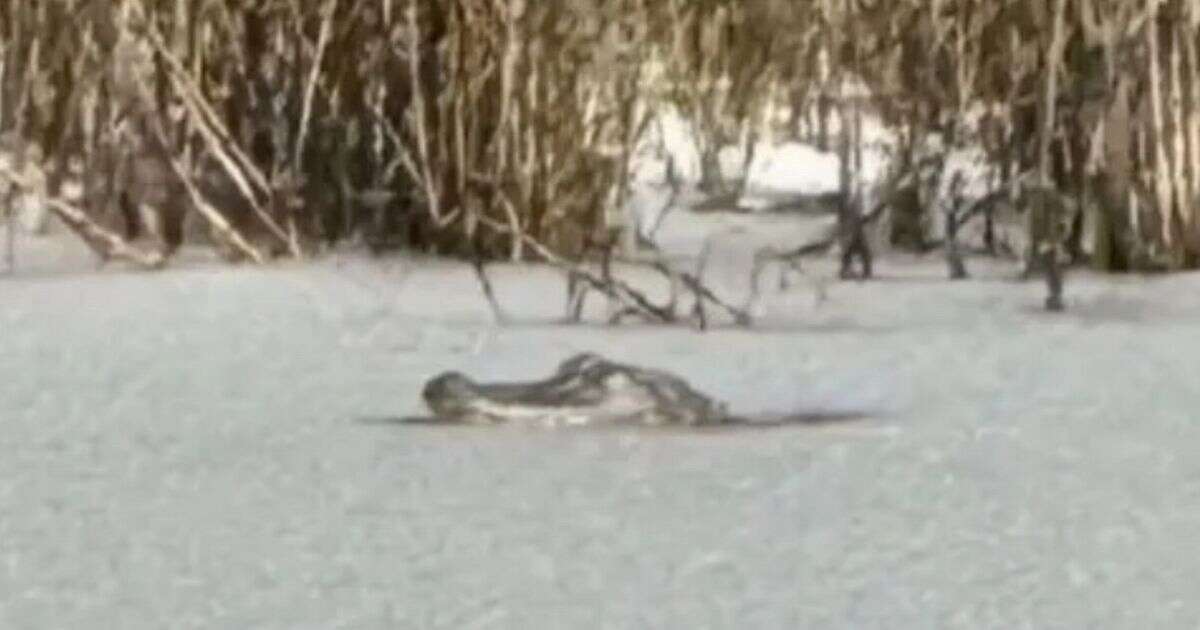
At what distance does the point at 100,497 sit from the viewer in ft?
7.02

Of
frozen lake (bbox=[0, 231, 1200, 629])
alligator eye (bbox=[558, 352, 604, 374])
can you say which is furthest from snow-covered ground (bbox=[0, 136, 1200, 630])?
alligator eye (bbox=[558, 352, 604, 374])

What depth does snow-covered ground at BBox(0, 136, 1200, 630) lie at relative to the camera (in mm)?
1833

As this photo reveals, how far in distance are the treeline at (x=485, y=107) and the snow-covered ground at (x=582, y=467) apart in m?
0.17

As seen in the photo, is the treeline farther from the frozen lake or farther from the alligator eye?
the alligator eye

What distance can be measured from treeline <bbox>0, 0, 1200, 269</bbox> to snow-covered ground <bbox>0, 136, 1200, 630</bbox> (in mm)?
173

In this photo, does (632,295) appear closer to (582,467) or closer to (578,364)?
(578,364)

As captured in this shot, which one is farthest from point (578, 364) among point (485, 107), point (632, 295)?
point (485, 107)

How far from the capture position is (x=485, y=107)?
3.62m

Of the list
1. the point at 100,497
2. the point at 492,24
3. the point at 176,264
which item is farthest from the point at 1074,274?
the point at 100,497

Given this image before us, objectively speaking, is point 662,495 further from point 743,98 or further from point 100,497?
point 743,98

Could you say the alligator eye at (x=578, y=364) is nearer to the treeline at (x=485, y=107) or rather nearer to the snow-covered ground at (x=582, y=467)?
the snow-covered ground at (x=582, y=467)

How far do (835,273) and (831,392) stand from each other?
914 mm

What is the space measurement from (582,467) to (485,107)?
139 cm

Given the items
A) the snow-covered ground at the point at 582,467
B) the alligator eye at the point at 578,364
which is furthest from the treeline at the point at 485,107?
the alligator eye at the point at 578,364
